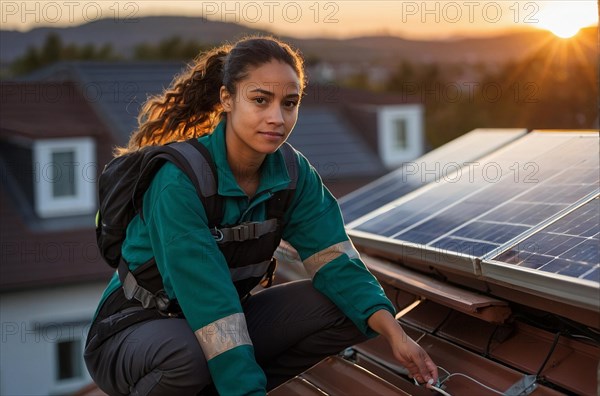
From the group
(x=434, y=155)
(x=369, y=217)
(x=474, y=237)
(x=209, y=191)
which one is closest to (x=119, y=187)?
(x=209, y=191)

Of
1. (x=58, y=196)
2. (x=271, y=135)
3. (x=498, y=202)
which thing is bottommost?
(x=58, y=196)

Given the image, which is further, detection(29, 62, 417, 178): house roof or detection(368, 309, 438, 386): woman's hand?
detection(29, 62, 417, 178): house roof

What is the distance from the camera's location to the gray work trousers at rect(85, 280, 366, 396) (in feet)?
8.29

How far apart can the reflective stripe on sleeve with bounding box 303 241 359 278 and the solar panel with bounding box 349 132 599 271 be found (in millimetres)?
383

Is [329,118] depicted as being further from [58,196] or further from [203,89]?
[203,89]

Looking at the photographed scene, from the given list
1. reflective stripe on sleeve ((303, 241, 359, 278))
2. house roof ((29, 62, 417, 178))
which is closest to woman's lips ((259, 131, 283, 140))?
reflective stripe on sleeve ((303, 241, 359, 278))

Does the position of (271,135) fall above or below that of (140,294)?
above

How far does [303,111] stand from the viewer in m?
19.4

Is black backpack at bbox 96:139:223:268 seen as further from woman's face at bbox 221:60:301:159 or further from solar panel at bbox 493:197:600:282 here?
solar panel at bbox 493:197:600:282

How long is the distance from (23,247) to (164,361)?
12069 millimetres

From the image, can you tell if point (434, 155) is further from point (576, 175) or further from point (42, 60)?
point (42, 60)

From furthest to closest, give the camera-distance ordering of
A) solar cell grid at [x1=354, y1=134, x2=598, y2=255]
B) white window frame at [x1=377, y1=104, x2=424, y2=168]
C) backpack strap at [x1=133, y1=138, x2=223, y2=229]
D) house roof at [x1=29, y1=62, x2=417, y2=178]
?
white window frame at [x1=377, y1=104, x2=424, y2=168] → house roof at [x1=29, y1=62, x2=417, y2=178] → solar cell grid at [x1=354, y1=134, x2=598, y2=255] → backpack strap at [x1=133, y1=138, x2=223, y2=229]

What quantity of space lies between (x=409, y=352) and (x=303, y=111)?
16937mm

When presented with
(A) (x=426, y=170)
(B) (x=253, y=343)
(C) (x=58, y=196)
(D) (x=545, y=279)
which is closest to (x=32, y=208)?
(C) (x=58, y=196)
